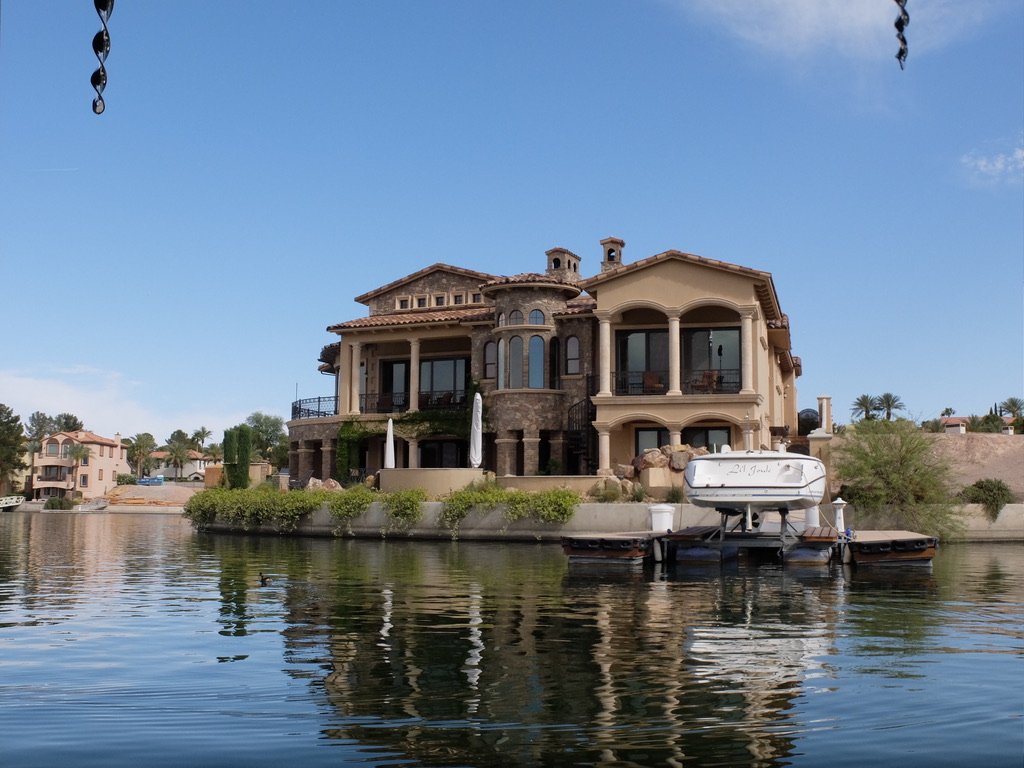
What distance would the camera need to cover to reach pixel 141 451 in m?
144

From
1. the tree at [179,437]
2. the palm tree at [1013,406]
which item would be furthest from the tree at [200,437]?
the palm tree at [1013,406]

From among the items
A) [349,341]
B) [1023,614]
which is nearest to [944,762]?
[1023,614]

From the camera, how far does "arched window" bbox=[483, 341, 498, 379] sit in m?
50.7

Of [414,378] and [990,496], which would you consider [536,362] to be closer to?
[414,378]

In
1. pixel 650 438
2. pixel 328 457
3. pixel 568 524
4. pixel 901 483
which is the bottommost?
pixel 568 524

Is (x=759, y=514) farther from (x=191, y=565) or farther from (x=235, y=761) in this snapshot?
(x=235, y=761)

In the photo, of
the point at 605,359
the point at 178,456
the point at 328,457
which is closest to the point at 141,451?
the point at 178,456

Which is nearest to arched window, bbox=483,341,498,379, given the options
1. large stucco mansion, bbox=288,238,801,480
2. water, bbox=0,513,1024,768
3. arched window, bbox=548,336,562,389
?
large stucco mansion, bbox=288,238,801,480

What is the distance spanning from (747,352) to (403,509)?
620 inches

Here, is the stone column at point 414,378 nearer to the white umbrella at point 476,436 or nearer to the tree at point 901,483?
the white umbrella at point 476,436

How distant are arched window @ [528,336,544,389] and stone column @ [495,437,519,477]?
273cm

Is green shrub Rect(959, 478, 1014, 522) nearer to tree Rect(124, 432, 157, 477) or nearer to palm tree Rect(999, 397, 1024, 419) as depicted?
palm tree Rect(999, 397, 1024, 419)

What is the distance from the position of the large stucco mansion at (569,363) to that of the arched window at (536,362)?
0.15 feet

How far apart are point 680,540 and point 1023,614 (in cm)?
1194
